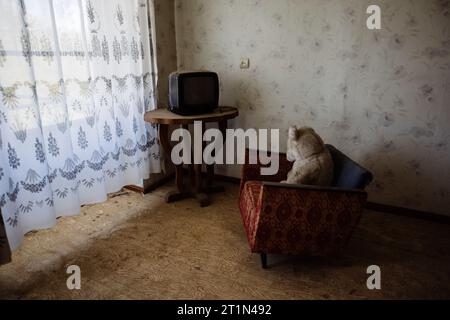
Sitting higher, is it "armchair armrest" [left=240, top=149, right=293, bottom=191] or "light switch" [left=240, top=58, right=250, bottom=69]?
"light switch" [left=240, top=58, right=250, bottom=69]

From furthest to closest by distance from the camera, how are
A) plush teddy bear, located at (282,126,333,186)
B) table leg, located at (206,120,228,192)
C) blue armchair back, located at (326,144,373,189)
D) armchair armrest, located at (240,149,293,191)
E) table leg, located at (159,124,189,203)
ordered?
table leg, located at (206,120,228,192), table leg, located at (159,124,189,203), armchair armrest, located at (240,149,293,191), plush teddy bear, located at (282,126,333,186), blue armchair back, located at (326,144,373,189)

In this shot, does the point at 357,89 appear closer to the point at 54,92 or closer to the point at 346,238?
the point at 346,238

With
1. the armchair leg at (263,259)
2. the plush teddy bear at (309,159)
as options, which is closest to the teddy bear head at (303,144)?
the plush teddy bear at (309,159)

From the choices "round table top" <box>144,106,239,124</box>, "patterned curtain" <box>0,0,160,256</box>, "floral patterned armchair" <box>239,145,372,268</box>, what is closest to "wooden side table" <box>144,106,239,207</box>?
"round table top" <box>144,106,239,124</box>

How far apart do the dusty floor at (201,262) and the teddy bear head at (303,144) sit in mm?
698

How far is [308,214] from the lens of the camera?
1.65 metres

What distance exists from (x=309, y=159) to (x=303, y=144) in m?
0.10

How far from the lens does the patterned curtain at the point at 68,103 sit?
1.69 m

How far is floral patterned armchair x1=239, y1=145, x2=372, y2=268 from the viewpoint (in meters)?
1.61

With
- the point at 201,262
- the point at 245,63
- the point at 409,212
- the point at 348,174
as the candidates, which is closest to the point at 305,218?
the point at 348,174

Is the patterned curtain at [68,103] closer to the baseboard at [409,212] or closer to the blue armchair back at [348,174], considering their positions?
the blue armchair back at [348,174]

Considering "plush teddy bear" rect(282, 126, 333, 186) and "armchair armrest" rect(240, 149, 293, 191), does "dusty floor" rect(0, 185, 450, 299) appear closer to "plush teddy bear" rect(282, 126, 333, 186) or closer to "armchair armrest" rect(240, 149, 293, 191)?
"armchair armrest" rect(240, 149, 293, 191)

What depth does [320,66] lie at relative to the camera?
8.20 feet

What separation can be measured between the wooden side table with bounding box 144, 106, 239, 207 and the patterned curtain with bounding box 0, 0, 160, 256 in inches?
9.7
